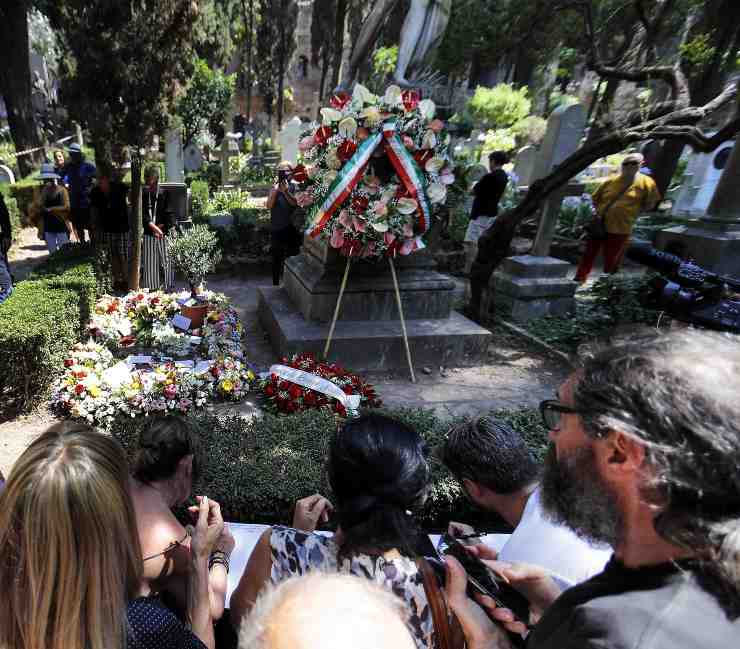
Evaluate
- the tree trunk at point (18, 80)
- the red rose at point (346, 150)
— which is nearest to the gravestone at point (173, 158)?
the tree trunk at point (18, 80)

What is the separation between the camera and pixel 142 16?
15.0 ft

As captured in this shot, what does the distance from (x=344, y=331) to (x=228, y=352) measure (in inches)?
48.1

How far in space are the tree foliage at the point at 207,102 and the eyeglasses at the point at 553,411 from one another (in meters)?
18.0

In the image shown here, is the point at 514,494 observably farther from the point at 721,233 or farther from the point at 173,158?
the point at 173,158

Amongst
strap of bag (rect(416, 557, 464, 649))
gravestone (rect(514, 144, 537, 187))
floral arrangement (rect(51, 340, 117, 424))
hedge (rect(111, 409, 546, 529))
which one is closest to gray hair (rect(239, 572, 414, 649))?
strap of bag (rect(416, 557, 464, 649))

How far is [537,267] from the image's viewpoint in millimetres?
6715

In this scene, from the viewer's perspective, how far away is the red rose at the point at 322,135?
4.36m

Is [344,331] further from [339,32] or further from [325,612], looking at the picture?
[339,32]

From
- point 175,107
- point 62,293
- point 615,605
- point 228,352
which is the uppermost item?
point 175,107

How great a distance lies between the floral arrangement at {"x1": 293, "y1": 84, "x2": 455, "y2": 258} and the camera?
4.26 meters

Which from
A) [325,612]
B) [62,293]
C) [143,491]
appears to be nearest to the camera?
[325,612]

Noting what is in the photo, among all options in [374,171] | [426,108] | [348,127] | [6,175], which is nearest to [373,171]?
[374,171]

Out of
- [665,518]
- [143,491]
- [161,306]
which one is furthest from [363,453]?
[161,306]

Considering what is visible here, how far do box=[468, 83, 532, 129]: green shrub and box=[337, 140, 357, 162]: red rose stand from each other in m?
22.4
